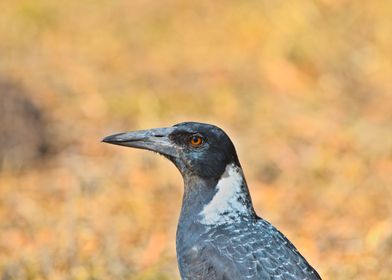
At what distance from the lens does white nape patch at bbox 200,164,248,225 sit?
17.6 ft

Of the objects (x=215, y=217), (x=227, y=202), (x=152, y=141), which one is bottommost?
(x=215, y=217)

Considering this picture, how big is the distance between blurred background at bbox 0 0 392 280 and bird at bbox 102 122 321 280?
118cm

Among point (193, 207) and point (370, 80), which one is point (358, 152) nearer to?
point (370, 80)

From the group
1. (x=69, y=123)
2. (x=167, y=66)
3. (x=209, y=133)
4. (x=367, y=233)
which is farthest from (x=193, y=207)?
(x=167, y=66)

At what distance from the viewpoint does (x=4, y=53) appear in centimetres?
1206

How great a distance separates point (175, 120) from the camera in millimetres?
9625

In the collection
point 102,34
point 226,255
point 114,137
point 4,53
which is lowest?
point 226,255

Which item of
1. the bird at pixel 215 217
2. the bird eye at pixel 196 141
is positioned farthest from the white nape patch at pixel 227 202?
the bird eye at pixel 196 141

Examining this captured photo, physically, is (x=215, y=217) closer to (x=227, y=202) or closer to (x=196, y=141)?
(x=227, y=202)

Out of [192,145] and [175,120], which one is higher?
[175,120]

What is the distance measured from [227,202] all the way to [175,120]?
426cm

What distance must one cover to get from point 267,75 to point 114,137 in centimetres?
Answer: 589

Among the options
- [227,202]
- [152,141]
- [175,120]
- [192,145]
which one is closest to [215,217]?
[227,202]

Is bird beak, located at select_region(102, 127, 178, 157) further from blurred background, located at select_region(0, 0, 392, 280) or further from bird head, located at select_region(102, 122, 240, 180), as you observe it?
blurred background, located at select_region(0, 0, 392, 280)
